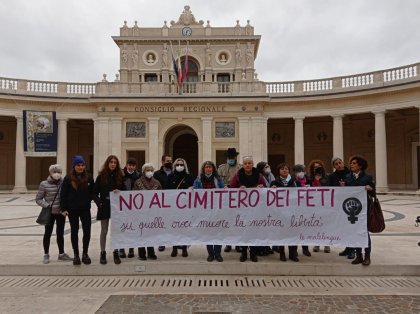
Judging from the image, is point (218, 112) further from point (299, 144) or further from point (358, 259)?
point (358, 259)

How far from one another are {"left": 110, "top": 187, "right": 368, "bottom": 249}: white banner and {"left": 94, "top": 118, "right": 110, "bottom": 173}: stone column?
20707 millimetres

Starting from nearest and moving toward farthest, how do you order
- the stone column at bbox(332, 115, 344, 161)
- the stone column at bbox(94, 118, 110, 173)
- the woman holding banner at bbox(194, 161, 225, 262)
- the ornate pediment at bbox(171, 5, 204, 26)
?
the woman holding banner at bbox(194, 161, 225, 262)
the stone column at bbox(332, 115, 344, 161)
the stone column at bbox(94, 118, 110, 173)
the ornate pediment at bbox(171, 5, 204, 26)

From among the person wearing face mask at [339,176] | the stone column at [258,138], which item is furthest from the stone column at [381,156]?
the person wearing face mask at [339,176]

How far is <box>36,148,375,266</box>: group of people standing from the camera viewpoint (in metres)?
6.14

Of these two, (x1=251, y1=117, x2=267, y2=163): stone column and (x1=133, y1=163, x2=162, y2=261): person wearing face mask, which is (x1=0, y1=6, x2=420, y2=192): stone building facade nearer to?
(x1=251, y1=117, x2=267, y2=163): stone column

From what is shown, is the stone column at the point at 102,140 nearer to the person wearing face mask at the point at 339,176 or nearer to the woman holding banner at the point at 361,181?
the person wearing face mask at the point at 339,176

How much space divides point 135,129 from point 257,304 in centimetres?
2312

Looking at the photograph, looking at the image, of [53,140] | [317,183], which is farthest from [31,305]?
[53,140]

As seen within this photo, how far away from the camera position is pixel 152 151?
26328 millimetres

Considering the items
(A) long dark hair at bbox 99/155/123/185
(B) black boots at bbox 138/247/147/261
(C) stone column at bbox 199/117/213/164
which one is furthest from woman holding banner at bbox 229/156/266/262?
(C) stone column at bbox 199/117/213/164

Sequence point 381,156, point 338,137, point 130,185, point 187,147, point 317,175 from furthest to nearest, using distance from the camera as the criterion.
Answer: point 187,147 < point 338,137 < point 381,156 < point 317,175 < point 130,185

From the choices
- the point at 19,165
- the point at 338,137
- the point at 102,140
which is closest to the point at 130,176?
the point at 102,140

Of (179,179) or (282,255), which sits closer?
(282,255)

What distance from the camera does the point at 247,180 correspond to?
6.54 metres
